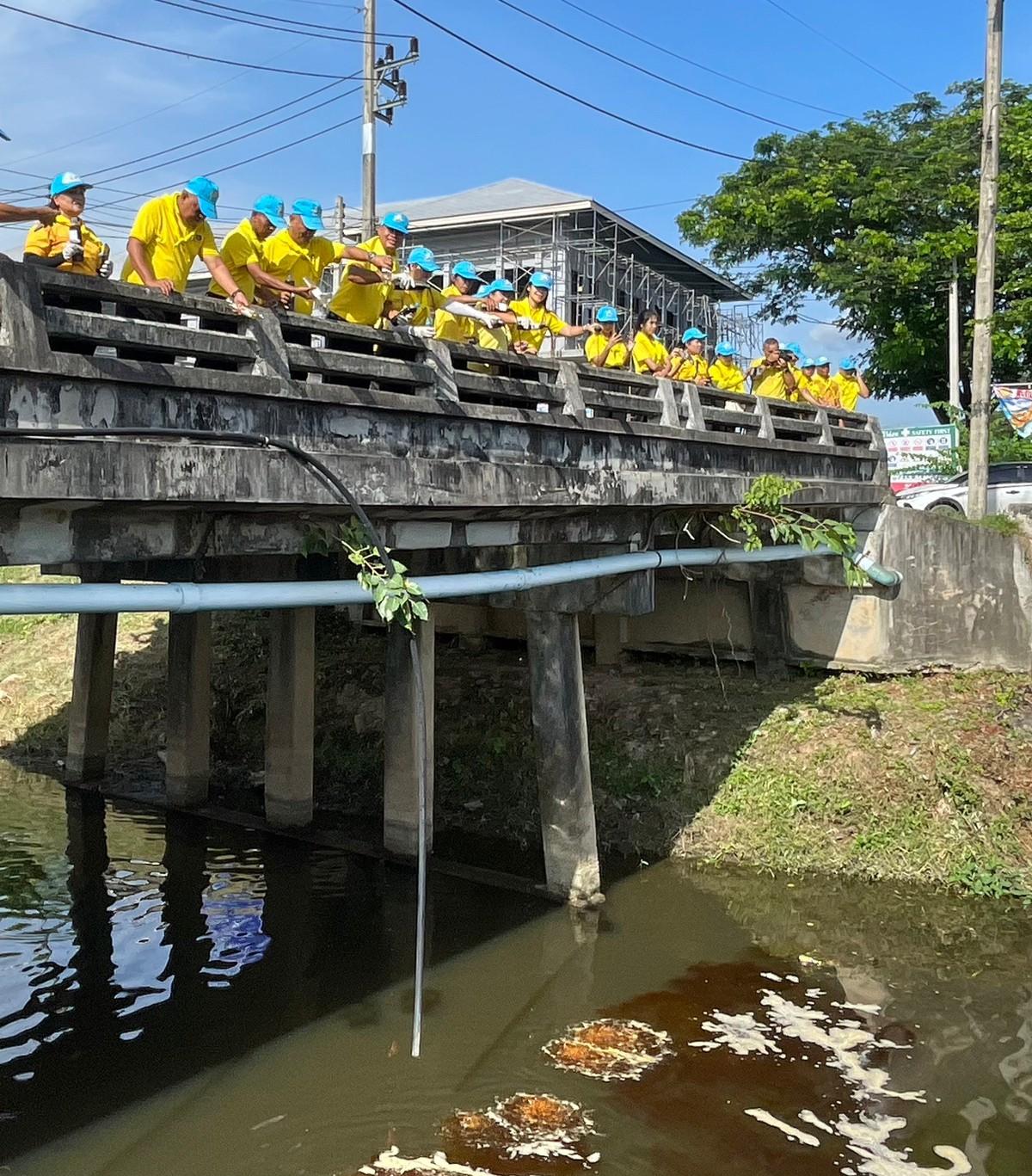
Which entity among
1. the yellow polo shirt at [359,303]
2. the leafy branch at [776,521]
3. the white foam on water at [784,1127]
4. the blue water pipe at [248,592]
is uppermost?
the yellow polo shirt at [359,303]

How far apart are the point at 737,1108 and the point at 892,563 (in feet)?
29.1

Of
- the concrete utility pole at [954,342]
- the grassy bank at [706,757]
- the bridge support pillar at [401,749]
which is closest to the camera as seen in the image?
the bridge support pillar at [401,749]

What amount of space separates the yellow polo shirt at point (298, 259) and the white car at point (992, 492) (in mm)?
13873

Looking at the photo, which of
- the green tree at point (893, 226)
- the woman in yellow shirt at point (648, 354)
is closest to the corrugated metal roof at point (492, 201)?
the green tree at point (893, 226)

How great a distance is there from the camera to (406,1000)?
875cm

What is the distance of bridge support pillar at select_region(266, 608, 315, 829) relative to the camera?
12398mm

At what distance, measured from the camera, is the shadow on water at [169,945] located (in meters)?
7.70

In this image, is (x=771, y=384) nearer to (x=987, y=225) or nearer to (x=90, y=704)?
(x=987, y=225)

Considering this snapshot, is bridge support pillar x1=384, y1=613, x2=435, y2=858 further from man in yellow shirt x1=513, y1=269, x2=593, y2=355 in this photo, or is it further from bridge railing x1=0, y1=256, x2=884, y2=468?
bridge railing x1=0, y1=256, x2=884, y2=468

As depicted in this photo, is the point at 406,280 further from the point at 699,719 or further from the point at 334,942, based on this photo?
the point at 699,719

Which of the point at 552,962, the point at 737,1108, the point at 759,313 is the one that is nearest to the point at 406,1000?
the point at 552,962

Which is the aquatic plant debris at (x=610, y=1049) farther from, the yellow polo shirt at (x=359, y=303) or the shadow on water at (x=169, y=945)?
the yellow polo shirt at (x=359, y=303)

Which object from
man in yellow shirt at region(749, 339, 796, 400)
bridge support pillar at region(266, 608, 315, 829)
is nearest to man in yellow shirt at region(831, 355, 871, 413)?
man in yellow shirt at region(749, 339, 796, 400)

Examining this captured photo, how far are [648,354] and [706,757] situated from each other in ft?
15.3
